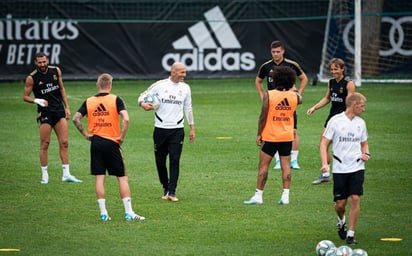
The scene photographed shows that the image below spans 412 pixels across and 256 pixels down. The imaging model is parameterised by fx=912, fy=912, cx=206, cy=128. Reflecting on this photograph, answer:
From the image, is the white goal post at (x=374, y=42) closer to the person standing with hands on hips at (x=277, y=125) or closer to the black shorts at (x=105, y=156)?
the person standing with hands on hips at (x=277, y=125)

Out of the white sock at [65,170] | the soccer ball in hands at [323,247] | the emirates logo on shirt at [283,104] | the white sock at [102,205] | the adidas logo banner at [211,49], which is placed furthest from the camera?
the adidas logo banner at [211,49]

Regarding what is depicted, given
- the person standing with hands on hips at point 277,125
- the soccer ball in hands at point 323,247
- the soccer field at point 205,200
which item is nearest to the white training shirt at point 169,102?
the soccer field at point 205,200

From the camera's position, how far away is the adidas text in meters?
33.0

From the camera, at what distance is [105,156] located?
12.7 m

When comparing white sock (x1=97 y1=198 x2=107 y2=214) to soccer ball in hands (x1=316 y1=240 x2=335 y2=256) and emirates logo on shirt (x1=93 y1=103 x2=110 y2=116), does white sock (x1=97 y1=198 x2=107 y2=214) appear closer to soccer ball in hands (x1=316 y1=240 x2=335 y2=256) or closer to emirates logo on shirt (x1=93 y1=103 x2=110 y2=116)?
emirates logo on shirt (x1=93 y1=103 x2=110 y2=116)

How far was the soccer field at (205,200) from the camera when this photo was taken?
11.5 metres

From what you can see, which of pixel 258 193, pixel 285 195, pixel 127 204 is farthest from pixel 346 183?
pixel 127 204

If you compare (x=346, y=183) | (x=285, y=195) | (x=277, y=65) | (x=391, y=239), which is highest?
(x=277, y=65)

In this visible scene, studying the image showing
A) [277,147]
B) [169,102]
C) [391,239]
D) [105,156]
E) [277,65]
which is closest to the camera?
[391,239]

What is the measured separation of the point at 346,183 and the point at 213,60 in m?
22.2

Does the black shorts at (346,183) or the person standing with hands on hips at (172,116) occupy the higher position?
the person standing with hands on hips at (172,116)

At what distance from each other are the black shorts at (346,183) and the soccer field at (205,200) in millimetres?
653

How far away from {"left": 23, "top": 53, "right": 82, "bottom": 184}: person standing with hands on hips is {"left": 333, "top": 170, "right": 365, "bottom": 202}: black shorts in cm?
629

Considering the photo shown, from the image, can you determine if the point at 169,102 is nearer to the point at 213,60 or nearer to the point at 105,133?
the point at 105,133
